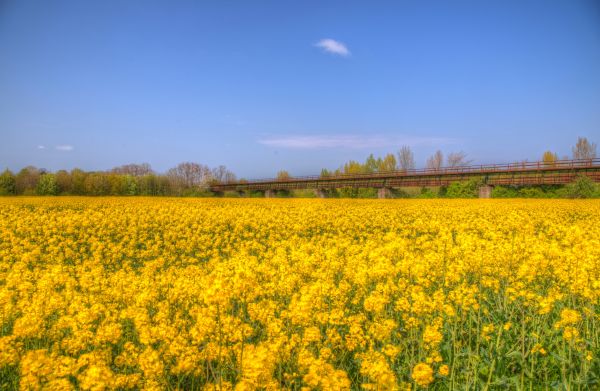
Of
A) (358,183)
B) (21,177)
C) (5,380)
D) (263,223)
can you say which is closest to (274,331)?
(5,380)

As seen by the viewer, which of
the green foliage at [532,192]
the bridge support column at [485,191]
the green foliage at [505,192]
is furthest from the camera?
the green foliage at [505,192]

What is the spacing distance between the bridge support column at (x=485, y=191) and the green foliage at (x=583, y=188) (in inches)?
307

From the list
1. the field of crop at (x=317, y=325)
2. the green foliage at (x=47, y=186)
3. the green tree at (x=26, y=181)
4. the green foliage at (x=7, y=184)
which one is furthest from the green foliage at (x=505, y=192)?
the green foliage at (x=7, y=184)

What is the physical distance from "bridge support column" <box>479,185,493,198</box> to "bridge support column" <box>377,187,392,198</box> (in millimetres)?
12653

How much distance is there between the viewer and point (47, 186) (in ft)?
197

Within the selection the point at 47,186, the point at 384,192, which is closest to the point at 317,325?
the point at 384,192

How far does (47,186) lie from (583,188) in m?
71.0

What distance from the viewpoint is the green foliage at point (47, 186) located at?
2335 inches

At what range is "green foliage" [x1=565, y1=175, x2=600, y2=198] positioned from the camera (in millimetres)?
39366

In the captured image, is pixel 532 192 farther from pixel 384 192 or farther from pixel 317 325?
pixel 317 325

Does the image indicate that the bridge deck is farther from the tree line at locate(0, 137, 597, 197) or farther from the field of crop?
the field of crop

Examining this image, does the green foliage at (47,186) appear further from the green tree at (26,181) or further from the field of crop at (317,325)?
the field of crop at (317,325)

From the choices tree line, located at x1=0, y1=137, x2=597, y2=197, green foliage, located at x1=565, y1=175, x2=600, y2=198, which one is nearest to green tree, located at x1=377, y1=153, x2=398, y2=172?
tree line, located at x1=0, y1=137, x2=597, y2=197

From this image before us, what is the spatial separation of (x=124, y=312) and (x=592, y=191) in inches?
1848
